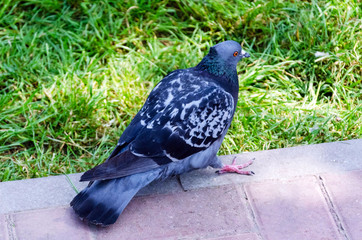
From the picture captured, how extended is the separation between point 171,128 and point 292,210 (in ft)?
2.65

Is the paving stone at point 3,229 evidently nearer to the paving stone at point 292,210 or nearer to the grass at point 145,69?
the grass at point 145,69

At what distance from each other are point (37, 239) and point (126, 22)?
2318mm

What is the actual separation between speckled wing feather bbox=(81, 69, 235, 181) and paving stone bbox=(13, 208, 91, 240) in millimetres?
277

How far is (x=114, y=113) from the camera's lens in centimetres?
383

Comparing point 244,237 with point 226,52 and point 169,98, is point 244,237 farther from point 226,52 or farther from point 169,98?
point 226,52

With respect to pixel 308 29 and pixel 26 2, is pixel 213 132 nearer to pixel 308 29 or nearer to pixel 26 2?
pixel 308 29

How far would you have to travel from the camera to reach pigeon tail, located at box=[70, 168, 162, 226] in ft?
8.94

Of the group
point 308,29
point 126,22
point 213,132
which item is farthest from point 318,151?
point 126,22

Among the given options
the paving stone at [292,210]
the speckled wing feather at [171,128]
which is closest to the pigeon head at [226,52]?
the speckled wing feather at [171,128]

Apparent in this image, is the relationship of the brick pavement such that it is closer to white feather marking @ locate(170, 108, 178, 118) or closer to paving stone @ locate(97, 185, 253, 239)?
Answer: paving stone @ locate(97, 185, 253, 239)

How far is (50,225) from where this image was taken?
2.79 metres

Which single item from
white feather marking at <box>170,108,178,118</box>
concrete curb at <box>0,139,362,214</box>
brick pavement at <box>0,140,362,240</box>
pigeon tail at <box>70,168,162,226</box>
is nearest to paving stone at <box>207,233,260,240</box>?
brick pavement at <box>0,140,362,240</box>

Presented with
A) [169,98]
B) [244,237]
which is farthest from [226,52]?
[244,237]

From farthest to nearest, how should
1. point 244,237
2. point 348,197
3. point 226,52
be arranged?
point 226,52
point 348,197
point 244,237
